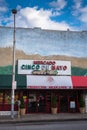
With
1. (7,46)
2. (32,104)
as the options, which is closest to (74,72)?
(32,104)

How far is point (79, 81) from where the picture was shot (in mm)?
31719

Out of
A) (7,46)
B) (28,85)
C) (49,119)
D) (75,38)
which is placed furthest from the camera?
(75,38)

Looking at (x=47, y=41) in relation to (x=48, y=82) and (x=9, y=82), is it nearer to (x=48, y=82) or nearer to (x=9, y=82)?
A: (x=48, y=82)

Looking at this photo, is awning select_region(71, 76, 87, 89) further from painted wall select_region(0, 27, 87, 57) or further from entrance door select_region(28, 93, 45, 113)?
entrance door select_region(28, 93, 45, 113)

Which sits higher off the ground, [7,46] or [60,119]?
[7,46]

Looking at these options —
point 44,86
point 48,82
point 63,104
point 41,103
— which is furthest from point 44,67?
point 63,104

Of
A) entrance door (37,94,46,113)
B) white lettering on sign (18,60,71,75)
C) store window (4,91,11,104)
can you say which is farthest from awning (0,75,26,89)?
entrance door (37,94,46,113)

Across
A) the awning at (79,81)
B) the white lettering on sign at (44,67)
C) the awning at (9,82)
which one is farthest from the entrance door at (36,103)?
the awning at (79,81)

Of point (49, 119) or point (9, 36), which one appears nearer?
point (49, 119)

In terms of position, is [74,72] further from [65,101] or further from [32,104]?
[32,104]

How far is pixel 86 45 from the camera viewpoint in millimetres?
34031

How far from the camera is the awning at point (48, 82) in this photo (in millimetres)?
30138

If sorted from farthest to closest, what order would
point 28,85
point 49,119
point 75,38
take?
1. point 75,38
2. point 28,85
3. point 49,119

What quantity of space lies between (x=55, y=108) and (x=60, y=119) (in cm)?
552
